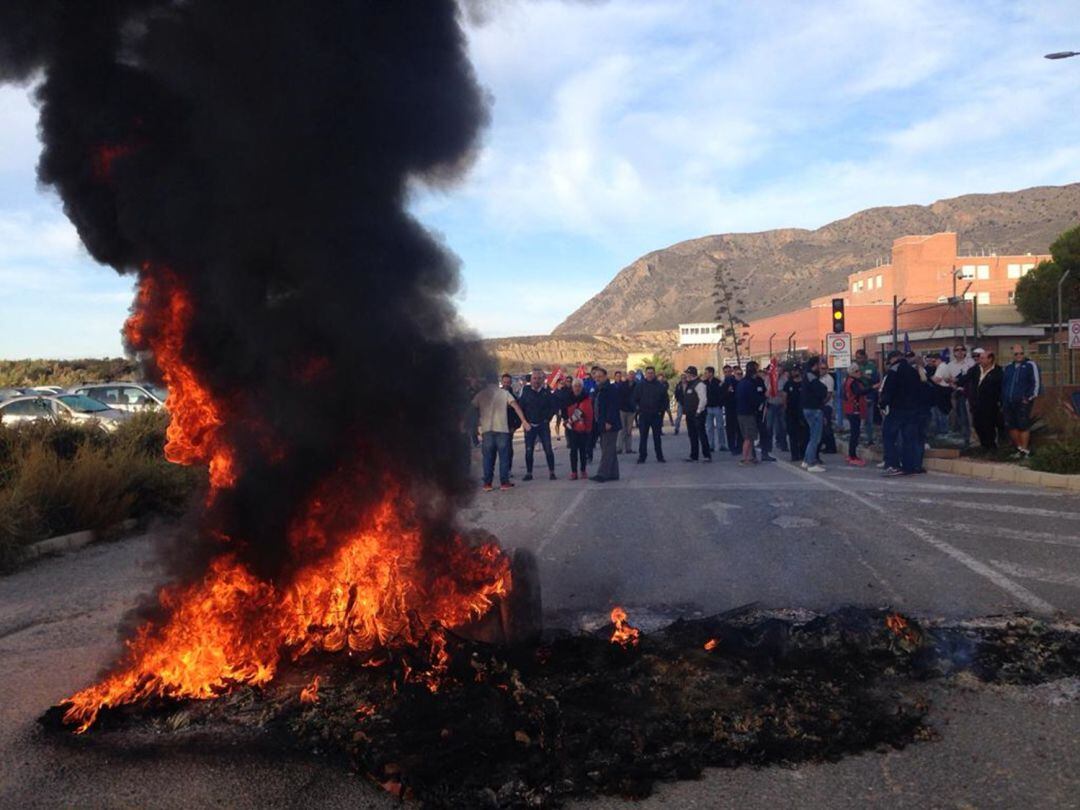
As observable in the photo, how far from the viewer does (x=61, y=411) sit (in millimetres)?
15281

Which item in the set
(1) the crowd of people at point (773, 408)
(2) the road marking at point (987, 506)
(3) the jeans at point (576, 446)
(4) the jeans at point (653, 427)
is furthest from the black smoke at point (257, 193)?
(4) the jeans at point (653, 427)

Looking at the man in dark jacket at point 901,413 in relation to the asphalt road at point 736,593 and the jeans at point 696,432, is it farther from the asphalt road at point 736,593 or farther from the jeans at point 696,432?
the jeans at point 696,432

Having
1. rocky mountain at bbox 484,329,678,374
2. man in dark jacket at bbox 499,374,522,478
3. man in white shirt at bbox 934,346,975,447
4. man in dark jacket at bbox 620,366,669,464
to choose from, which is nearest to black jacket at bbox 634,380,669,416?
man in dark jacket at bbox 620,366,669,464

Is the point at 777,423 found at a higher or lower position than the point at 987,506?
higher

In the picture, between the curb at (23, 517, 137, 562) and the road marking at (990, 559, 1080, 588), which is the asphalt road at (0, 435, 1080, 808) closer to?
the road marking at (990, 559, 1080, 588)

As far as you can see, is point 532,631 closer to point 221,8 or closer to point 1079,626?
point 1079,626

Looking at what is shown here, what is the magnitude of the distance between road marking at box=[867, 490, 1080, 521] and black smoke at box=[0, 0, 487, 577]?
713cm

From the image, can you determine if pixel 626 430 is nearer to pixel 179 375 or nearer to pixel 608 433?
pixel 608 433

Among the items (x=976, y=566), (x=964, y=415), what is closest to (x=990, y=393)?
(x=964, y=415)

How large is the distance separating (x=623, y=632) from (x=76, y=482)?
24.0 ft

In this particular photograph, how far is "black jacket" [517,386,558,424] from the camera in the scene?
47.6 feet

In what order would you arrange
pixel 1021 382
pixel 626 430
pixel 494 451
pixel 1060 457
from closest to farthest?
pixel 1060 457 → pixel 1021 382 → pixel 494 451 → pixel 626 430

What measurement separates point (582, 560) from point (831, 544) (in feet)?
7.27

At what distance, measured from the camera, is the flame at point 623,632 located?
16.1 feet
